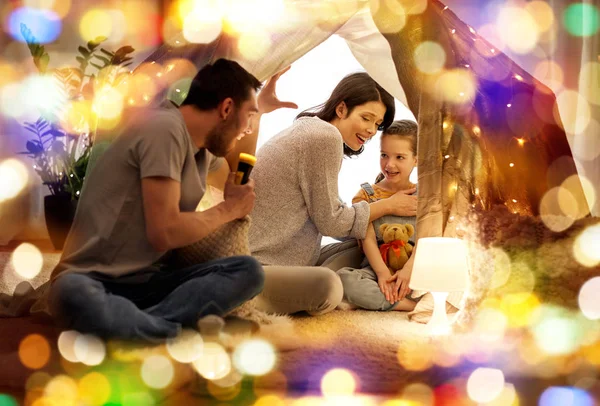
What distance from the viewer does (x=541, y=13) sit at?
10.9 feet

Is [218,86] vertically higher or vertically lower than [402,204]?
higher

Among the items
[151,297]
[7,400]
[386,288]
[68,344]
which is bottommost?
[7,400]

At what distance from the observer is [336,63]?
3.20 metres

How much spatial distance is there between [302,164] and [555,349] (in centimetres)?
97

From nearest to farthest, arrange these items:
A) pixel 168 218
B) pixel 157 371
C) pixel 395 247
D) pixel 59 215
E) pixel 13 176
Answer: pixel 157 371 → pixel 168 218 → pixel 395 247 → pixel 59 215 → pixel 13 176

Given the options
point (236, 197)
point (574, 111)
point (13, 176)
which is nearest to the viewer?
point (236, 197)

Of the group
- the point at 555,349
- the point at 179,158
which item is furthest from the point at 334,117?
the point at 555,349

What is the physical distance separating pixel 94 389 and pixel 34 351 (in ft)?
1.10

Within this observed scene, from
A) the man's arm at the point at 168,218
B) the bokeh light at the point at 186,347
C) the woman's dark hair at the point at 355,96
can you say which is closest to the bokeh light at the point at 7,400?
the bokeh light at the point at 186,347

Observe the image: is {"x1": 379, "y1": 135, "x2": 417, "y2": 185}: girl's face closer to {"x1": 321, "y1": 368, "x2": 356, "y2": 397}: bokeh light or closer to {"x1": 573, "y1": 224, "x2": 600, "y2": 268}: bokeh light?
{"x1": 573, "y1": 224, "x2": 600, "y2": 268}: bokeh light

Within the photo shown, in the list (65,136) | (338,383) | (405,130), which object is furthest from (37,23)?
(338,383)

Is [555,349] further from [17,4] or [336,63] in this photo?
[17,4]

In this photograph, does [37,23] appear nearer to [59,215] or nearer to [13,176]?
[13,176]

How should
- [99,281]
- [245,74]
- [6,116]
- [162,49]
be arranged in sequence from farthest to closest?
[6,116] < [162,49] < [245,74] < [99,281]
